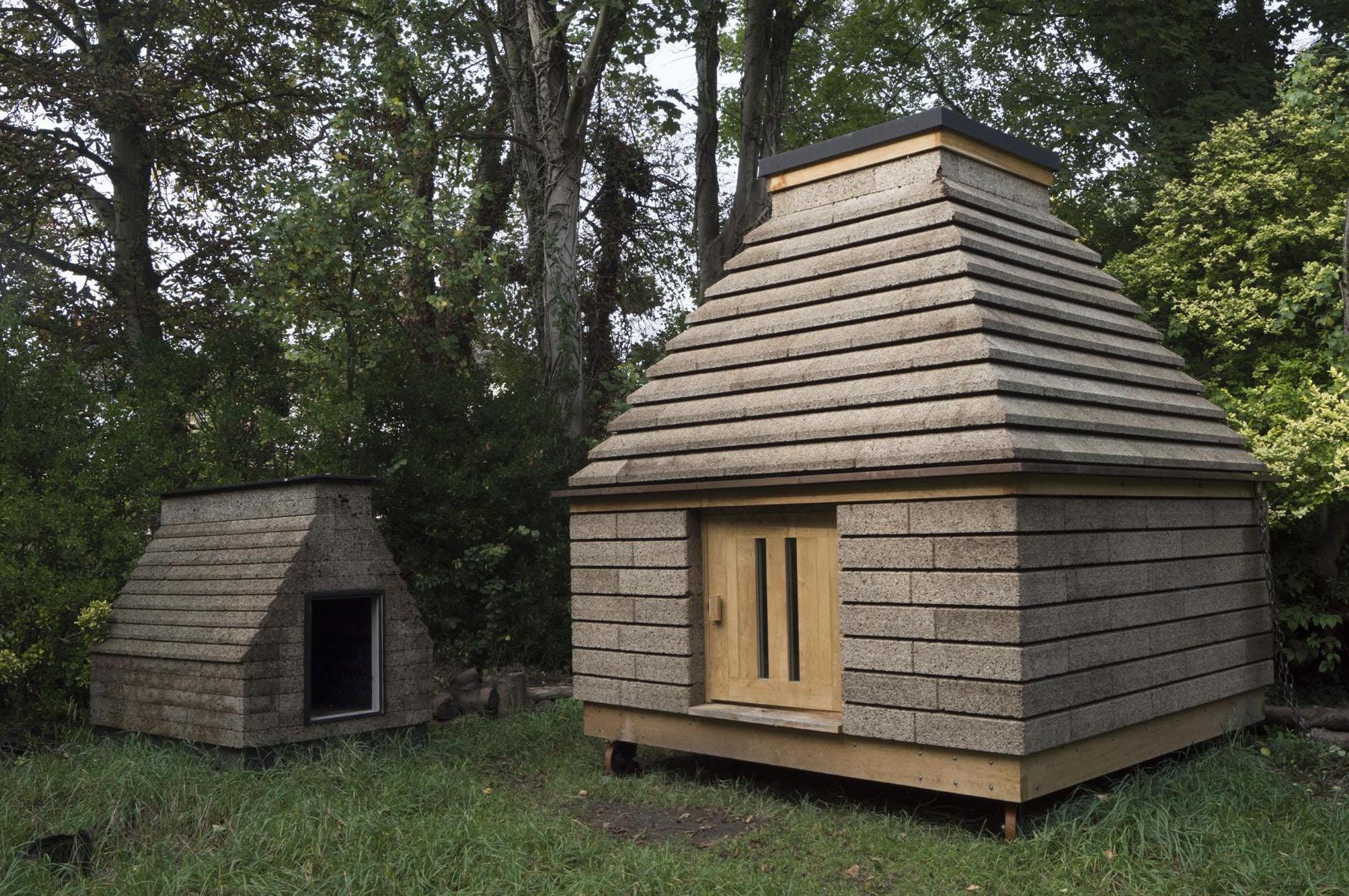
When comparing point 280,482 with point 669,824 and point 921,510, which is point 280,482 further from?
point 921,510

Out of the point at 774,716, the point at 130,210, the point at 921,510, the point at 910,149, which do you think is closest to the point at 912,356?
the point at 921,510

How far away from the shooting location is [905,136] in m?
7.70

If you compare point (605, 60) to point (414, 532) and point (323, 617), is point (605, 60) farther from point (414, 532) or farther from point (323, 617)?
point (323, 617)

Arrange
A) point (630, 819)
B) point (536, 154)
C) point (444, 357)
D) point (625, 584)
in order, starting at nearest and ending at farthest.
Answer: point (630, 819) < point (625, 584) < point (536, 154) < point (444, 357)

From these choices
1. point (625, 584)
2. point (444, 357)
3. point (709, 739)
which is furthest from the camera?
point (444, 357)

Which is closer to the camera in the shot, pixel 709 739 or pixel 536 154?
pixel 709 739

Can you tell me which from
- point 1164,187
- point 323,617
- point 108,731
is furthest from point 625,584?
point 1164,187

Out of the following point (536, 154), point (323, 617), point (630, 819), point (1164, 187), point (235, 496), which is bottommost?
point (630, 819)

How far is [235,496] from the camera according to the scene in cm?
925

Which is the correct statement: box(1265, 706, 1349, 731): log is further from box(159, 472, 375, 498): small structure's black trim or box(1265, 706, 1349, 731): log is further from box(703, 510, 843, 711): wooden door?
box(159, 472, 375, 498): small structure's black trim

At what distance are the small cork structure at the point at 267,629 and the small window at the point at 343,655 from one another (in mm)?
12

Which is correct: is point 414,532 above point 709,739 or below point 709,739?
above

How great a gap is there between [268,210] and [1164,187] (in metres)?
10.7

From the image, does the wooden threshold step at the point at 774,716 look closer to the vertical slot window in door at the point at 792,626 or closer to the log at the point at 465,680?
the vertical slot window in door at the point at 792,626
